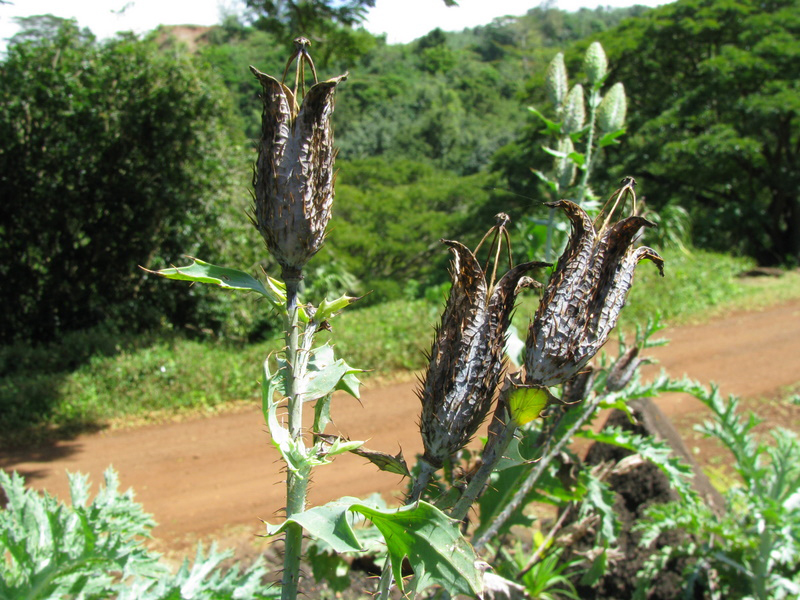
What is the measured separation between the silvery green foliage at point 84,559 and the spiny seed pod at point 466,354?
101cm

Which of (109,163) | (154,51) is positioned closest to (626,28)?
(154,51)

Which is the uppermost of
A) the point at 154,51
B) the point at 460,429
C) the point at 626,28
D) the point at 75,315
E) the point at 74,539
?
the point at 626,28

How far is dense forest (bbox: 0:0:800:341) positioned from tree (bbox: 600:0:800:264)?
0.04 m

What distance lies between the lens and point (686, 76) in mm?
14102

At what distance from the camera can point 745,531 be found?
9.66ft

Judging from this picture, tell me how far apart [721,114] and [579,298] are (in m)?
13.5

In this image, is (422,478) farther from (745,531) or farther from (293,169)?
(745,531)

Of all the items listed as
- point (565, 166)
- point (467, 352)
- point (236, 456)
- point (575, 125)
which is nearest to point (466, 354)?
point (467, 352)

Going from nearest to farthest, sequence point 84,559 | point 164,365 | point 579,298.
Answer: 1. point 579,298
2. point 84,559
3. point 164,365

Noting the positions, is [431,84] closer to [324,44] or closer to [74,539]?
[324,44]

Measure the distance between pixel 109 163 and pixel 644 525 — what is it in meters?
7.94

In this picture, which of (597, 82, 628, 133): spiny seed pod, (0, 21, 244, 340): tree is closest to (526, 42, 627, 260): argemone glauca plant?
(597, 82, 628, 133): spiny seed pod

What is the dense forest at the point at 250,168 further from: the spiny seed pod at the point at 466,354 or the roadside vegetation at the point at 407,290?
the spiny seed pod at the point at 466,354

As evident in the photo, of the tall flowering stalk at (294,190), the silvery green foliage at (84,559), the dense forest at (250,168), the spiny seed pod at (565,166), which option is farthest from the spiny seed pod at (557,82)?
the silvery green foliage at (84,559)
